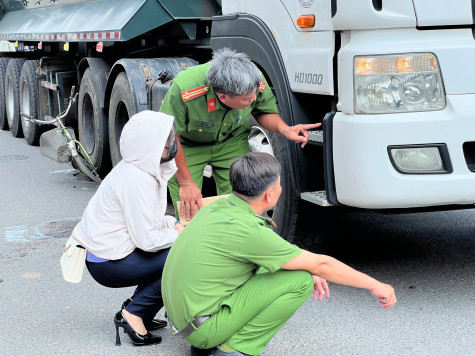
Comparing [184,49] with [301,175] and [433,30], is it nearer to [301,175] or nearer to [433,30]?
[301,175]

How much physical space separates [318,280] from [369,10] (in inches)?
54.6

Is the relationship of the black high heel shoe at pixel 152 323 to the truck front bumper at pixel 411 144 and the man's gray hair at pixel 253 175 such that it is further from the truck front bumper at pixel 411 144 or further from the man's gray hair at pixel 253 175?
the truck front bumper at pixel 411 144

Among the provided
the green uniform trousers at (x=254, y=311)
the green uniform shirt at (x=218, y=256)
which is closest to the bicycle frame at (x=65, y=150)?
the green uniform shirt at (x=218, y=256)

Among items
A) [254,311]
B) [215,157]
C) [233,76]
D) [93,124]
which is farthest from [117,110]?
[254,311]

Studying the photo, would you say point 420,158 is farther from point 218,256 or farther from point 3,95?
point 3,95

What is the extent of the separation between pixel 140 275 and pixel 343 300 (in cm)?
127

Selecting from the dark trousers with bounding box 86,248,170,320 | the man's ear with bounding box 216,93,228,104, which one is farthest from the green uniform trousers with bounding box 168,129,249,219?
the dark trousers with bounding box 86,248,170,320

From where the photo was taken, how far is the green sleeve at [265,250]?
11.0ft

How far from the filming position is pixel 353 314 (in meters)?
4.40

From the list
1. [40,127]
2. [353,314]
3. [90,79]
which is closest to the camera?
[353,314]

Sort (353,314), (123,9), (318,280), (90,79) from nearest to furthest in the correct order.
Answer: (318,280), (353,314), (123,9), (90,79)

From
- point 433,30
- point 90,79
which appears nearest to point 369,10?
point 433,30

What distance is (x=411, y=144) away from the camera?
409cm

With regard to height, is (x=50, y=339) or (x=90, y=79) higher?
(x=90, y=79)
